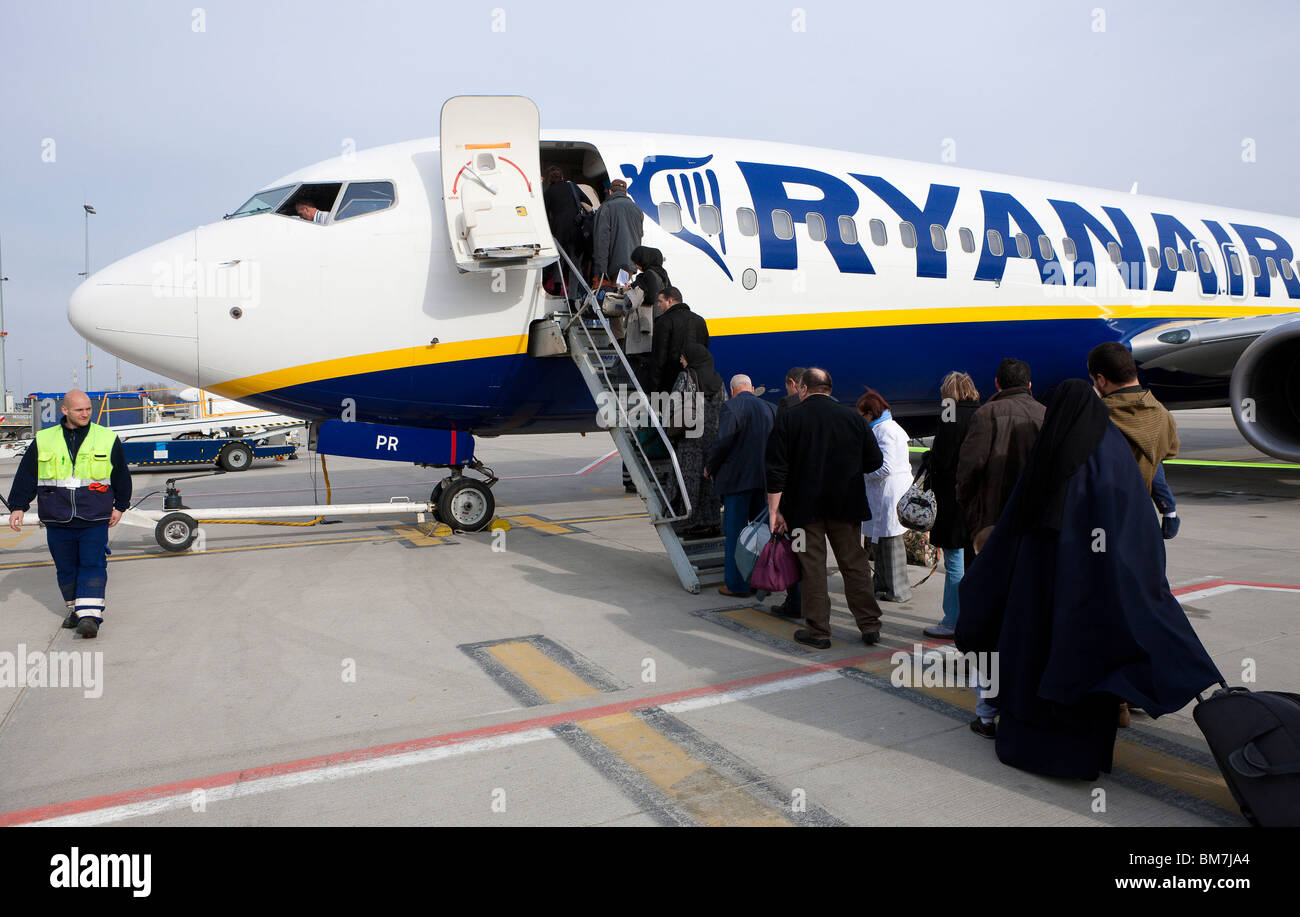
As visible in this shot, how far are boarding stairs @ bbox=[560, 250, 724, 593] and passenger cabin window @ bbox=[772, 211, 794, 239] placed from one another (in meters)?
2.26

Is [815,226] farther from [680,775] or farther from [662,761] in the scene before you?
[680,775]

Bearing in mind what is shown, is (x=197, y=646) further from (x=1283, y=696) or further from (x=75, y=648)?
(x=1283, y=696)

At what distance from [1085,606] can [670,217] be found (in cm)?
638

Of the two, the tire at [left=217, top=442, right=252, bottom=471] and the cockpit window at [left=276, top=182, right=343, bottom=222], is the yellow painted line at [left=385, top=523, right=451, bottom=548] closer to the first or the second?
the cockpit window at [left=276, top=182, right=343, bottom=222]

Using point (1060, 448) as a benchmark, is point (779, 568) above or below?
below

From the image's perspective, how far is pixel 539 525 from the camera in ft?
33.7

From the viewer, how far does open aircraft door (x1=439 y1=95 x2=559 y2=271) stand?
25.5ft

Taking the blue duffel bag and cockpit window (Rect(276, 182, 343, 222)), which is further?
cockpit window (Rect(276, 182, 343, 222))

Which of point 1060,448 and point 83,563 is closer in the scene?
point 1060,448

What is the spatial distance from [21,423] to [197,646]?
32.0 metres

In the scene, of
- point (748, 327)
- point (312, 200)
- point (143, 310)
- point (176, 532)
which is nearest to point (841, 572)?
point (748, 327)

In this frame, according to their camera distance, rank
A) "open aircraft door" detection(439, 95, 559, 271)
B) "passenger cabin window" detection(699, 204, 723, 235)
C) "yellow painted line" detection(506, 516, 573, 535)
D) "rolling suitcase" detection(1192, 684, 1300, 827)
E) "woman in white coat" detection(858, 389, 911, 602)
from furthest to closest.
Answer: "yellow painted line" detection(506, 516, 573, 535) → "passenger cabin window" detection(699, 204, 723, 235) → "open aircraft door" detection(439, 95, 559, 271) → "woman in white coat" detection(858, 389, 911, 602) → "rolling suitcase" detection(1192, 684, 1300, 827)

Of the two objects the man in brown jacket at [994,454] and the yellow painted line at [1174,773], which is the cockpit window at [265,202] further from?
the yellow painted line at [1174,773]

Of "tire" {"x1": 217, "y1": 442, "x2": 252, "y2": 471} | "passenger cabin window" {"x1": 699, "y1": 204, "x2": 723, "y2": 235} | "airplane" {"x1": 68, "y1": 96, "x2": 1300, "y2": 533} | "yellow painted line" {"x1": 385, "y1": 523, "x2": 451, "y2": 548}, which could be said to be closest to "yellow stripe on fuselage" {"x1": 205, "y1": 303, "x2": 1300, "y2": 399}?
"airplane" {"x1": 68, "y1": 96, "x2": 1300, "y2": 533}
